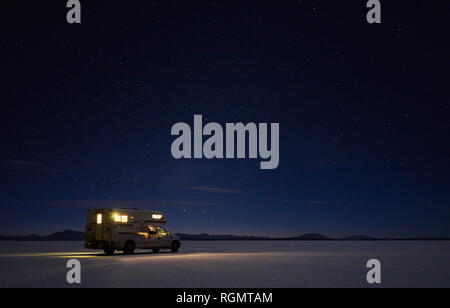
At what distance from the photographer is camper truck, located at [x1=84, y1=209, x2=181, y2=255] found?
29719 millimetres

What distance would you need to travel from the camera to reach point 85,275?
17688mm

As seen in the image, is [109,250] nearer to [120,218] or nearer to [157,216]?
[120,218]

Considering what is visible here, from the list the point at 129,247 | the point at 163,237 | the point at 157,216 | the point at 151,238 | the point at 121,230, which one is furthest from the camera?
the point at 163,237

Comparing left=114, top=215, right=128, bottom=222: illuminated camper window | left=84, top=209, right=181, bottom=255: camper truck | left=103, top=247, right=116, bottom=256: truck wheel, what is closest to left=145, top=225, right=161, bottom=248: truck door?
left=84, top=209, right=181, bottom=255: camper truck

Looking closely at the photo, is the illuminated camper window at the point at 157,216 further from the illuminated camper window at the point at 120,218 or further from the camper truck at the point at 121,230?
the illuminated camper window at the point at 120,218

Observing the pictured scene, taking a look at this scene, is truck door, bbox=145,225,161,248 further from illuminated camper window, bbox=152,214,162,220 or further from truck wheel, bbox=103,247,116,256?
truck wheel, bbox=103,247,116,256

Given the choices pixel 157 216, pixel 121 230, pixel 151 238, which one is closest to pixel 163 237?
pixel 151 238

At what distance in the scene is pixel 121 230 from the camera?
30.0 m

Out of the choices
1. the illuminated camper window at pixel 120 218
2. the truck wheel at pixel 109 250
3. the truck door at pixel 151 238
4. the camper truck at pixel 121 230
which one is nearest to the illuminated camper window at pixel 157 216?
the camper truck at pixel 121 230

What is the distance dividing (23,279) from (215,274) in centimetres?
594

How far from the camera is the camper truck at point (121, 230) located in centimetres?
2972
